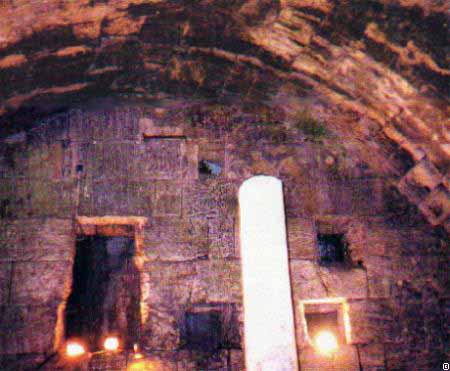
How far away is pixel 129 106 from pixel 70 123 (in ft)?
2.23

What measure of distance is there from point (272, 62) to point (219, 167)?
127 centimetres

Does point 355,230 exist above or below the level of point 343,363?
above

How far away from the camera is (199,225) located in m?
4.46

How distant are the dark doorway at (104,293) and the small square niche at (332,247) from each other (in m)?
2.67

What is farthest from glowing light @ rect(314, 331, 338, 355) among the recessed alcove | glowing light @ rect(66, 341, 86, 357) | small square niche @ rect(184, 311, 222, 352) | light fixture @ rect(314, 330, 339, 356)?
the recessed alcove

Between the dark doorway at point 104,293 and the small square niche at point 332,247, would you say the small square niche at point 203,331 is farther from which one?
the dark doorway at point 104,293

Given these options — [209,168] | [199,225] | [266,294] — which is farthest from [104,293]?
[266,294]

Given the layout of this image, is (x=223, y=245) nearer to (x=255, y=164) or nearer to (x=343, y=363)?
(x=255, y=164)

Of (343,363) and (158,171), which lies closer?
(343,363)

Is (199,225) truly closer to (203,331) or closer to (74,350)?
(203,331)

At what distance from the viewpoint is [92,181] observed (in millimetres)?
4531

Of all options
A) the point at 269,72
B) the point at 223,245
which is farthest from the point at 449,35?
the point at 223,245

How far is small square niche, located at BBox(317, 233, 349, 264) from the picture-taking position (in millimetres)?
4688

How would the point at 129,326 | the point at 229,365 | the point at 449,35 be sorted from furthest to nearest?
the point at 129,326 → the point at 229,365 → the point at 449,35
